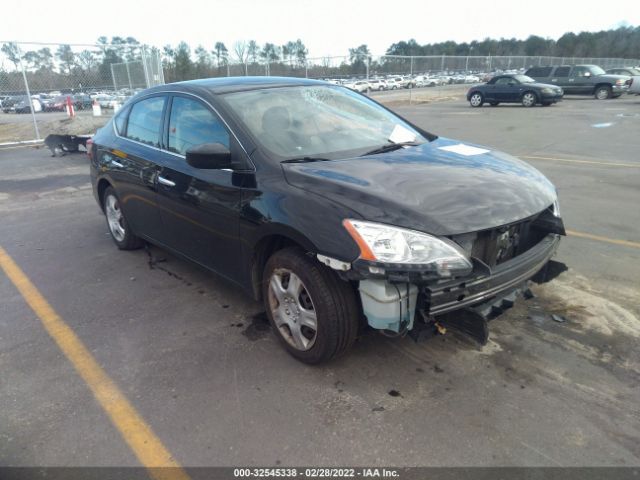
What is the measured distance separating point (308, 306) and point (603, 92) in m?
27.7

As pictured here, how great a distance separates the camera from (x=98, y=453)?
240 cm

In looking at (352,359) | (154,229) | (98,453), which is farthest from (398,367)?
(154,229)

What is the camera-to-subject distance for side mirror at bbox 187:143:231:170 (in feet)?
9.96

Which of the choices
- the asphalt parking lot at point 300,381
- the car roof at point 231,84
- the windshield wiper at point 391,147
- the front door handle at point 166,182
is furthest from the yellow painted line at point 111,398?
the windshield wiper at point 391,147

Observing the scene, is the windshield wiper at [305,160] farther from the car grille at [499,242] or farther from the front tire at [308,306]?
the car grille at [499,242]

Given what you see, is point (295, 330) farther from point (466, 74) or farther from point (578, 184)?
point (466, 74)

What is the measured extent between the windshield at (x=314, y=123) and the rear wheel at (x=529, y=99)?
2009 centimetres

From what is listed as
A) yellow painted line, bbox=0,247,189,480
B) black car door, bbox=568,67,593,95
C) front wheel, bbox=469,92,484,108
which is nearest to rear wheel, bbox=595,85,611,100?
black car door, bbox=568,67,593,95

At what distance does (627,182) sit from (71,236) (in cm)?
800

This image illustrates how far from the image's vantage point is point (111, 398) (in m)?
2.81

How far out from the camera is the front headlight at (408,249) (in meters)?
2.41

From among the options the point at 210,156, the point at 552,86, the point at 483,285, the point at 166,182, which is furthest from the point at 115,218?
the point at 552,86

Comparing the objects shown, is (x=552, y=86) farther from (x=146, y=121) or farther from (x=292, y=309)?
(x=292, y=309)

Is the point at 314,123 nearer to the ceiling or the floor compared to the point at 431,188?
nearer to the ceiling
